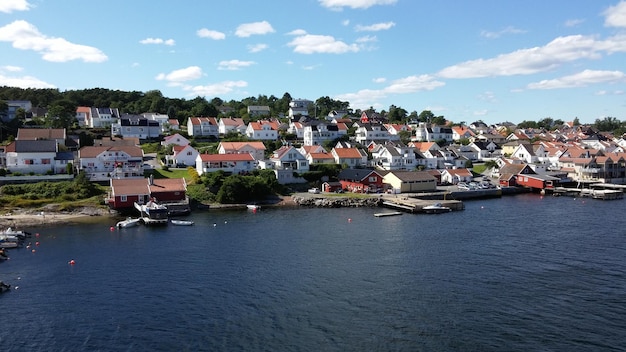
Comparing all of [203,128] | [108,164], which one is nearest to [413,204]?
[108,164]

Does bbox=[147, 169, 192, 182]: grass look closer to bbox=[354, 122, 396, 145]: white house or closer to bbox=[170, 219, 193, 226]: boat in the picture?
bbox=[170, 219, 193, 226]: boat

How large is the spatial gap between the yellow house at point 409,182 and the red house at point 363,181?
124cm

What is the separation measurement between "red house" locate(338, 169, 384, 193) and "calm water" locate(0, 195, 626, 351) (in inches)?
693

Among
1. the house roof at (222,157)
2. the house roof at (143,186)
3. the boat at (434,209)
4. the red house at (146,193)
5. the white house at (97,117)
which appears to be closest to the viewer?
the red house at (146,193)

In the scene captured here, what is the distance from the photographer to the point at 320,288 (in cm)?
2631

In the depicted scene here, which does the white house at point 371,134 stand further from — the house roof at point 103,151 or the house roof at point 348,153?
the house roof at point 103,151

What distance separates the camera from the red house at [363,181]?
60000mm

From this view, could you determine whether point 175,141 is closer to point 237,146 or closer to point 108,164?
point 237,146

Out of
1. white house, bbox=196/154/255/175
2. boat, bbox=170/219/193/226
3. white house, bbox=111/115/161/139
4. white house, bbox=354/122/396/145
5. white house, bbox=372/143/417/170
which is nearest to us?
boat, bbox=170/219/193/226

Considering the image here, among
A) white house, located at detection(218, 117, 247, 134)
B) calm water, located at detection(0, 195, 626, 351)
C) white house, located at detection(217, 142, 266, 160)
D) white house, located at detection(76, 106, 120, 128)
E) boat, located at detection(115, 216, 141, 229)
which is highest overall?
white house, located at detection(76, 106, 120, 128)

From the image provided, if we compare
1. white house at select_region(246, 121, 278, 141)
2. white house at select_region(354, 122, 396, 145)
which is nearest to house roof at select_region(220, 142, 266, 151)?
white house at select_region(246, 121, 278, 141)

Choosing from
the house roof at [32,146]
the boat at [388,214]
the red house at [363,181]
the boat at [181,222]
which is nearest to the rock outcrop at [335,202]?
the red house at [363,181]

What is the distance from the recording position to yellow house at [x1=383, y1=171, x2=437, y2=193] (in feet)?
196

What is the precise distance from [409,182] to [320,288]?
36.2m
